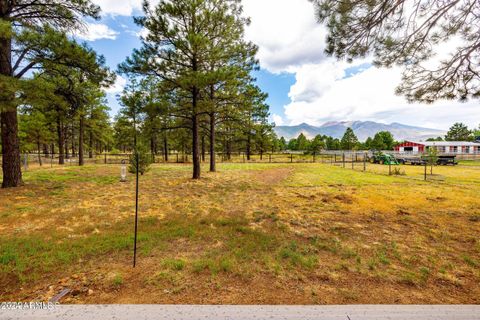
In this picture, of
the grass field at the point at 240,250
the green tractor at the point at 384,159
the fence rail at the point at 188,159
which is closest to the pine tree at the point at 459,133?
the fence rail at the point at 188,159

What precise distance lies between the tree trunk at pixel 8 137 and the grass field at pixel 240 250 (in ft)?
4.86

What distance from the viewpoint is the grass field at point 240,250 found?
2.72m

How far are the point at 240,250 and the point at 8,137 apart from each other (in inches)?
378

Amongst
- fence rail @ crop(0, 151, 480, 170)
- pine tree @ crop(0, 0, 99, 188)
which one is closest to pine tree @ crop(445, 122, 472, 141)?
fence rail @ crop(0, 151, 480, 170)

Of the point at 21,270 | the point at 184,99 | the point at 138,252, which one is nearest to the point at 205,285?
the point at 138,252

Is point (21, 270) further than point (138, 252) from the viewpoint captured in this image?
No

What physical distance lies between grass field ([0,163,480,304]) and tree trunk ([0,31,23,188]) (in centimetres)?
148

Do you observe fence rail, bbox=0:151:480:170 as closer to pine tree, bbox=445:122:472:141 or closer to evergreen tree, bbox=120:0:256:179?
evergreen tree, bbox=120:0:256:179

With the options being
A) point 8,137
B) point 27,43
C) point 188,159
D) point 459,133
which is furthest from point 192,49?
point 459,133

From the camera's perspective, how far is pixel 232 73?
902 centimetres

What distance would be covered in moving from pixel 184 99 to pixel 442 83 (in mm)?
10623

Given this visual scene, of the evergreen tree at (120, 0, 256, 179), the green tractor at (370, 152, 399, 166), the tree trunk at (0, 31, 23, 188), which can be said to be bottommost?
the green tractor at (370, 152, 399, 166)

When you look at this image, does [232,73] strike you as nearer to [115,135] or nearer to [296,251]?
[296,251]

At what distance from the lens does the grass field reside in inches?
107
